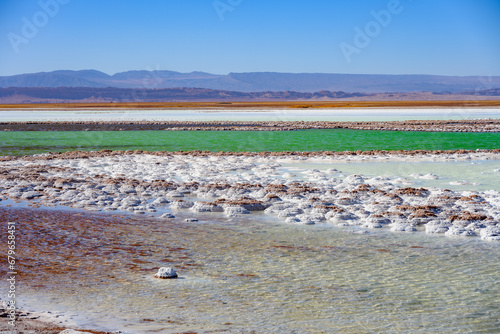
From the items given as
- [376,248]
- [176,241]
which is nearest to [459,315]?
[376,248]

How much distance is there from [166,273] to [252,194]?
5.93 metres

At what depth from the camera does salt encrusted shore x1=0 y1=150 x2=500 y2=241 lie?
970 cm

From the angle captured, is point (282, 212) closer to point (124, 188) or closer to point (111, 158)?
point (124, 188)

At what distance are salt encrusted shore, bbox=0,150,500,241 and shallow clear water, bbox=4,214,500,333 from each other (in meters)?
1.06

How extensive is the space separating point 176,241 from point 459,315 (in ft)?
14.0

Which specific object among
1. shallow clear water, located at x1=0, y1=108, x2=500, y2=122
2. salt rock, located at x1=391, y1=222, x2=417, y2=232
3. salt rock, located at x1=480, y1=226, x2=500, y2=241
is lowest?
shallow clear water, located at x1=0, y1=108, x2=500, y2=122

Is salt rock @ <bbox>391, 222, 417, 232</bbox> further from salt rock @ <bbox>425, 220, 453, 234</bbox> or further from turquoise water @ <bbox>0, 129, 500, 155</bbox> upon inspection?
turquoise water @ <bbox>0, 129, 500, 155</bbox>

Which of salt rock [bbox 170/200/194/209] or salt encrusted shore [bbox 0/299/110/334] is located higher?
salt encrusted shore [bbox 0/299/110/334]

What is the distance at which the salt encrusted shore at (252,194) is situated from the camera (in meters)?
9.70

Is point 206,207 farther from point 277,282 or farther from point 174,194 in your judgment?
point 277,282

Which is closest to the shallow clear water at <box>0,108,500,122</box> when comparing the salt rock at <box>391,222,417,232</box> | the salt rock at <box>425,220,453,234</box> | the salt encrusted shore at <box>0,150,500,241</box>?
the salt encrusted shore at <box>0,150,500,241</box>

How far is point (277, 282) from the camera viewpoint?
632 cm

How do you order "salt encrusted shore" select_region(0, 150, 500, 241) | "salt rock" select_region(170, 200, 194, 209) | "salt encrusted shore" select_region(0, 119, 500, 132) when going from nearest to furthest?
"salt encrusted shore" select_region(0, 150, 500, 241) → "salt rock" select_region(170, 200, 194, 209) → "salt encrusted shore" select_region(0, 119, 500, 132)

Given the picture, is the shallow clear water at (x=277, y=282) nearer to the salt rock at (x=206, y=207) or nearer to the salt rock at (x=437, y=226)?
the salt rock at (x=437, y=226)
